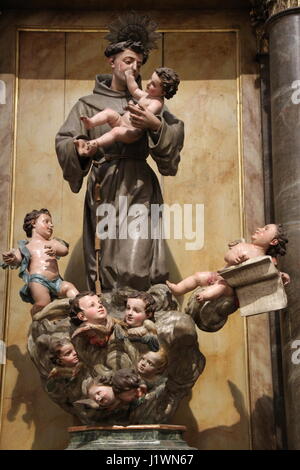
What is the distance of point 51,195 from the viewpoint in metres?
7.24

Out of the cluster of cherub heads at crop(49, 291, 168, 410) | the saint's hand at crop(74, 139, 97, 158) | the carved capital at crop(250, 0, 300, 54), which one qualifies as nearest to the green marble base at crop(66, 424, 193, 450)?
the cluster of cherub heads at crop(49, 291, 168, 410)

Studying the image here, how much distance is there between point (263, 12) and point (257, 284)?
2.53 m

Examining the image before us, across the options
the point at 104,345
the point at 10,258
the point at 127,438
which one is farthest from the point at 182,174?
the point at 127,438

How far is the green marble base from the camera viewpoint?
537 cm

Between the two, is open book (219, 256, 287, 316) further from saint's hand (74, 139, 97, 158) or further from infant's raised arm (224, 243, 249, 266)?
saint's hand (74, 139, 97, 158)

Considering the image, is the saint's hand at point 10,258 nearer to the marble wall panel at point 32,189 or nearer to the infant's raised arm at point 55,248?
the infant's raised arm at point 55,248

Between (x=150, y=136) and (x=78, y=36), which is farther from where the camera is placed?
(x=78, y=36)

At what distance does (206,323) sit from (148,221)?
755 millimetres

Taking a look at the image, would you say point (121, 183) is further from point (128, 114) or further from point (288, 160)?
point (288, 160)

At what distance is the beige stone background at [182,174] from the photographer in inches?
263

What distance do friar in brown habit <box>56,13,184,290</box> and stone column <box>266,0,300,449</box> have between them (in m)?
0.87

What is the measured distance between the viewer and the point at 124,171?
6.20 meters

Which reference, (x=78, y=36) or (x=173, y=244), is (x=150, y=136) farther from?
(x=78, y=36)

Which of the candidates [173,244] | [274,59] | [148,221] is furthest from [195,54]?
[148,221]
